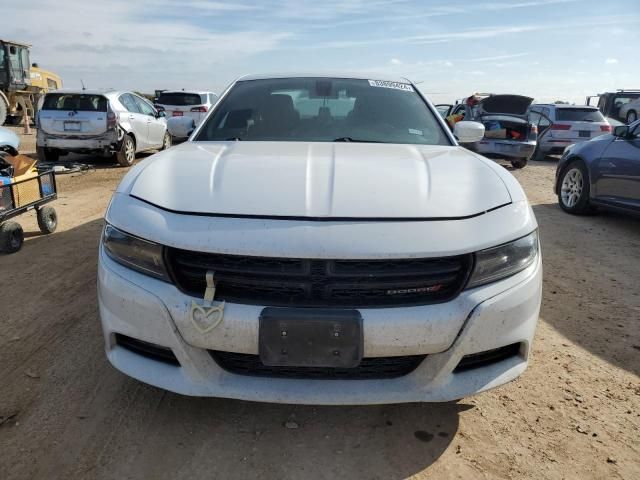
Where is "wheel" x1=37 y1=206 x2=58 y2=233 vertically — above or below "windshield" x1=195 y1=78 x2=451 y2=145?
below

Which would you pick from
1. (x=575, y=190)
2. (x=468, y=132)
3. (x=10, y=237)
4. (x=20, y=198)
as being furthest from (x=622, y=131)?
(x=10, y=237)

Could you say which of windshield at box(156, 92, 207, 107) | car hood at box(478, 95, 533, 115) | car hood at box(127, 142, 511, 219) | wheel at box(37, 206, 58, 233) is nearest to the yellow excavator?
windshield at box(156, 92, 207, 107)

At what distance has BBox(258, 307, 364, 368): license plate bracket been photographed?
6.20 feet

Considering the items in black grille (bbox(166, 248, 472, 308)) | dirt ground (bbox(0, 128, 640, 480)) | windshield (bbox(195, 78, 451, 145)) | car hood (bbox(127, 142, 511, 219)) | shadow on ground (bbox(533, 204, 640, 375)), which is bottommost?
dirt ground (bbox(0, 128, 640, 480))

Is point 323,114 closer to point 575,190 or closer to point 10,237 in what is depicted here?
point 10,237

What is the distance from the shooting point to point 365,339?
1908 millimetres

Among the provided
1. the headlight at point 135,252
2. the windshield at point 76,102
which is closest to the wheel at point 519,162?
the windshield at point 76,102

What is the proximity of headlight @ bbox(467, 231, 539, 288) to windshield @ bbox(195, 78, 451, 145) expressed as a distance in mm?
1265

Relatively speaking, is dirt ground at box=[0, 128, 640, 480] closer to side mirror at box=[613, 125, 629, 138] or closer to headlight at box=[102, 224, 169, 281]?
headlight at box=[102, 224, 169, 281]

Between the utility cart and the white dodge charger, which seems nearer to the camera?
the white dodge charger

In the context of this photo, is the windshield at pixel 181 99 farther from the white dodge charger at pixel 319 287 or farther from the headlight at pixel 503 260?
the headlight at pixel 503 260

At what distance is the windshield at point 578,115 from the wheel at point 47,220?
11975 millimetres

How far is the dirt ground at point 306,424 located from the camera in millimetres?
2107

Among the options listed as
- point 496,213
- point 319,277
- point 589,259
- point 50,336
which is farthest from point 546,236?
point 50,336
